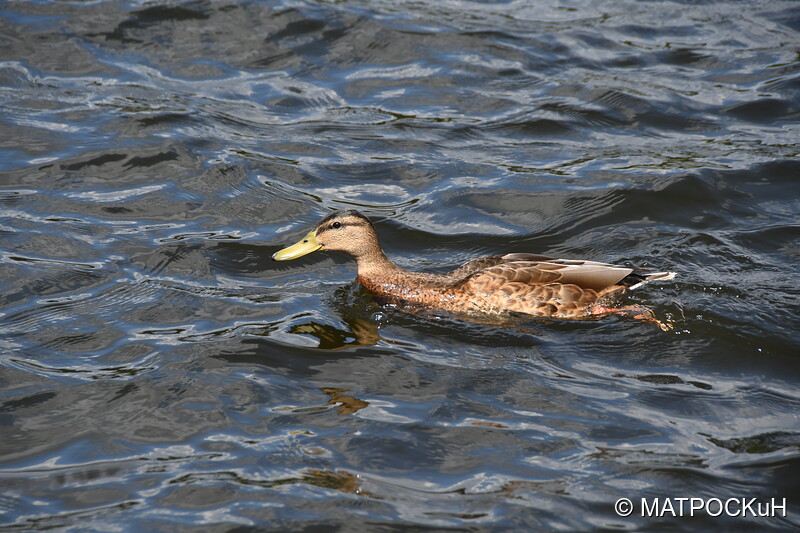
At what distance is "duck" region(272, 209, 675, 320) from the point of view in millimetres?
8281

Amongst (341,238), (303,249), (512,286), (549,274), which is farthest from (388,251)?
(549,274)

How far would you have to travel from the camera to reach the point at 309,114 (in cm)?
1262

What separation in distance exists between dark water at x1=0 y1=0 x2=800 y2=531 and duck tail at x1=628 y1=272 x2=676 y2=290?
25 centimetres

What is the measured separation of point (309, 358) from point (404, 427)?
1383mm

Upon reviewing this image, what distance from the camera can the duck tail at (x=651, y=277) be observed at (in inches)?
332

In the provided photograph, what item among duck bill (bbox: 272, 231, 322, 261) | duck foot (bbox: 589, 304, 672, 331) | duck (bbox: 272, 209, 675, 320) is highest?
duck bill (bbox: 272, 231, 322, 261)

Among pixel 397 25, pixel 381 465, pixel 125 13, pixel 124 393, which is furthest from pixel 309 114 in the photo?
pixel 381 465

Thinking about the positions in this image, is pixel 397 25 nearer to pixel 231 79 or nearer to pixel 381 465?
pixel 231 79

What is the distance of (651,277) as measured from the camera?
8422 mm

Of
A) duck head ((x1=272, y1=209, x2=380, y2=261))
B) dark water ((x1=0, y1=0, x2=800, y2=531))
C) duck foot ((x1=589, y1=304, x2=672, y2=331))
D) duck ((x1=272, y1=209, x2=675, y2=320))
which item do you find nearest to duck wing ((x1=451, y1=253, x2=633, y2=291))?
duck ((x1=272, y1=209, x2=675, y2=320))

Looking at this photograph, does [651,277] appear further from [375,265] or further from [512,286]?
[375,265]

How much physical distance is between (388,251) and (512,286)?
2097 millimetres

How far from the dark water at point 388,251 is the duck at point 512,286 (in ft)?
0.75

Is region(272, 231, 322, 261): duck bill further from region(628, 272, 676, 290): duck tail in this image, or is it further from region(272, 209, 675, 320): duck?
region(628, 272, 676, 290): duck tail
